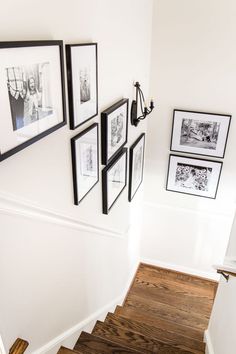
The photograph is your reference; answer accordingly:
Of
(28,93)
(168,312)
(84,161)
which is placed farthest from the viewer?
(168,312)

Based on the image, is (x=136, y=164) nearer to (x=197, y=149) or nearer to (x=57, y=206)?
(x=197, y=149)

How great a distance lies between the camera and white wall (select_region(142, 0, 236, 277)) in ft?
8.49

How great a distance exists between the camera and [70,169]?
5.27 feet

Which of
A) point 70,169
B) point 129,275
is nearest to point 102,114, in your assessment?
point 70,169

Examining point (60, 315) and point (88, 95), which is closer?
point (88, 95)

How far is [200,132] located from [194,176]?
1.61ft

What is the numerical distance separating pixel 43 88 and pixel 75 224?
0.91 metres

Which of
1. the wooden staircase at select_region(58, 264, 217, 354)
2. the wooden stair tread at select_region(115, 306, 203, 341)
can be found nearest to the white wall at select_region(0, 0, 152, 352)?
the wooden staircase at select_region(58, 264, 217, 354)

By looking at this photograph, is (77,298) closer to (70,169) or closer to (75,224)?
(75,224)

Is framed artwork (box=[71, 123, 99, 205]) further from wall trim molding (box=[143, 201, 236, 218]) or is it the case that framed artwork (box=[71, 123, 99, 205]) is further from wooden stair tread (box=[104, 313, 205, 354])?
wall trim molding (box=[143, 201, 236, 218])

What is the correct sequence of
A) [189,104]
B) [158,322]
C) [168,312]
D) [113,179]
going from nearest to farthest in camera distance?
[113,179], [189,104], [158,322], [168,312]

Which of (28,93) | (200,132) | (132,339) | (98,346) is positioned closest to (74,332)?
(98,346)

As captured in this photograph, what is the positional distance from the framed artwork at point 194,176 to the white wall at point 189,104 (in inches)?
2.8

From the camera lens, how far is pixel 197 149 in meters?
3.01
